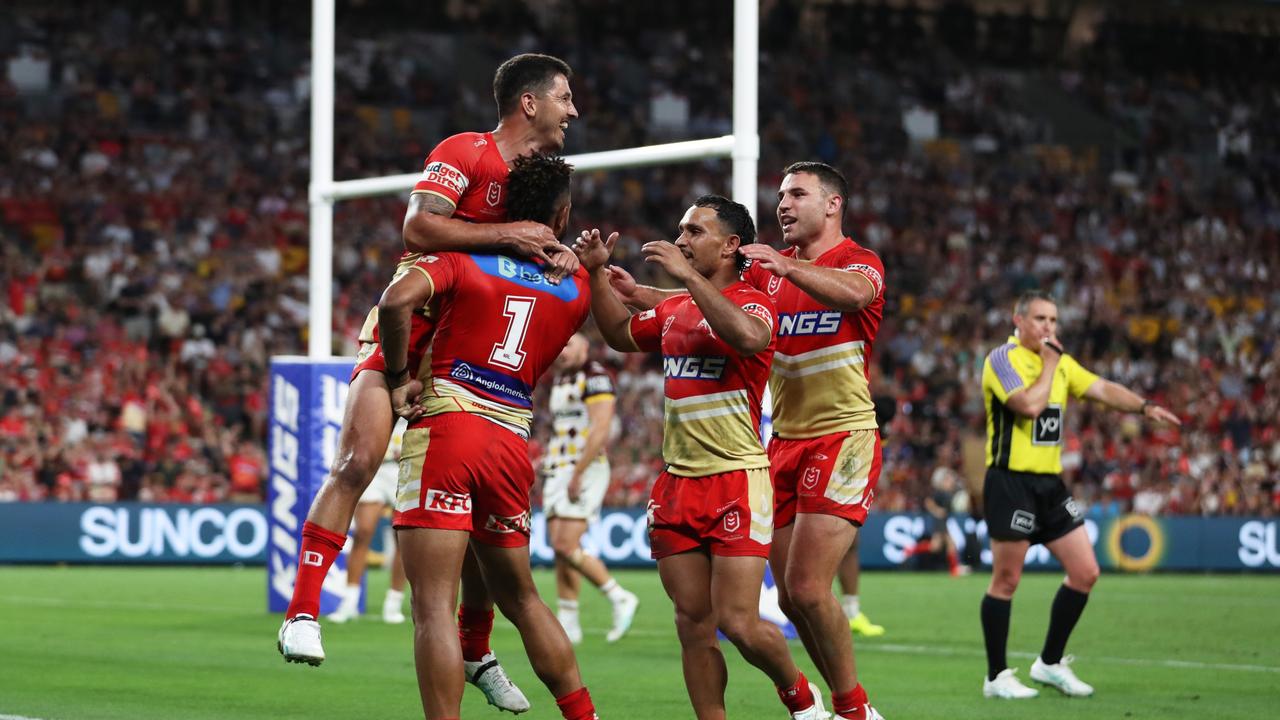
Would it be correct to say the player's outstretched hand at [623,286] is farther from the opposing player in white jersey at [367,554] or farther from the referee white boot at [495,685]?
the opposing player in white jersey at [367,554]

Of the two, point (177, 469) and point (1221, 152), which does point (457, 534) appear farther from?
point (1221, 152)

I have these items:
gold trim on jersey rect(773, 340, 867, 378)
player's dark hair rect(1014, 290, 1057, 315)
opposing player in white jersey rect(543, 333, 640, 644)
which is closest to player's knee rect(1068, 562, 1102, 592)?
player's dark hair rect(1014, 290, 1057, 315)

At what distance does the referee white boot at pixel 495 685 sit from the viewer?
7484 mm

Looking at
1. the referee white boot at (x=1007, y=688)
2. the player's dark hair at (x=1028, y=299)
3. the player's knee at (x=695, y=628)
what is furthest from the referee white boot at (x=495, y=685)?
the player's dark hair at (x=1028, y=299)

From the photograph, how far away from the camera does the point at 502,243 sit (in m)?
6.95

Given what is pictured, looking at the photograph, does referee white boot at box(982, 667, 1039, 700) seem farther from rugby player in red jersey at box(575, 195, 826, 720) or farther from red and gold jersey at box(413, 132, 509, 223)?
red and gold jersey at box(413, 132, 509, 223)

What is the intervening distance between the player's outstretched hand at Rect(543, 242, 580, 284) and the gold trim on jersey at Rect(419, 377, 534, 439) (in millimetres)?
544

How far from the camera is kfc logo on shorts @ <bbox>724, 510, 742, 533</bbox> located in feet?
24.5

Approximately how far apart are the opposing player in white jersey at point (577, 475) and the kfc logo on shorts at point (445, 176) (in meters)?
6.54

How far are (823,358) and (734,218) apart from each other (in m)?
0.92

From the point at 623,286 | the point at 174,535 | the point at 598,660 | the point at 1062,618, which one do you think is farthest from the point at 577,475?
the point at 174,535

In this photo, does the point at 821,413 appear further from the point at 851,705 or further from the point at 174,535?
the point at 174,535

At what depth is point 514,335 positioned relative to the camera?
274 inches

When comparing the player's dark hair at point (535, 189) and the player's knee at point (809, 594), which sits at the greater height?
the player's dark hair at point (535, 189)
